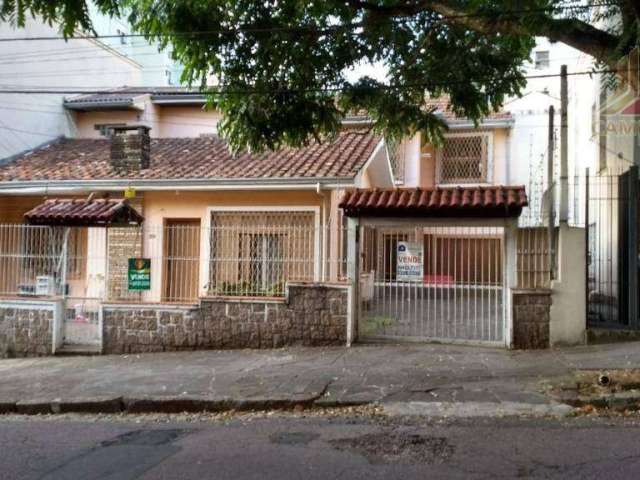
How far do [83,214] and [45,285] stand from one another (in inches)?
62.4

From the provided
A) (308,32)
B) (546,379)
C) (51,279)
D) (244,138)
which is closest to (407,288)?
(546,379)

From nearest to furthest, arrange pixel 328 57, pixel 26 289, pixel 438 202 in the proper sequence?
pixel 328 57, pixel 438 202, pixel 26 289

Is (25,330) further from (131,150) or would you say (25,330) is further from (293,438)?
(293,438)

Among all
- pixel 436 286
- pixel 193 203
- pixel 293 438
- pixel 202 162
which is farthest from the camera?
pixel 202 162

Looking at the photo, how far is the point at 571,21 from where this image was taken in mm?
6930

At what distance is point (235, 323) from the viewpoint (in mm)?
10398

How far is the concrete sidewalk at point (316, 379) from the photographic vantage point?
710 cm

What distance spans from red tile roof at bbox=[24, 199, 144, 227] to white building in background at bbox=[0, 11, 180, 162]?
18.0ft

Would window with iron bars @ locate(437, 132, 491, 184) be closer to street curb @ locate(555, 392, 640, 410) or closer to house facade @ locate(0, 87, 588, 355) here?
house facade @ locate(0, 87, 588, 355)

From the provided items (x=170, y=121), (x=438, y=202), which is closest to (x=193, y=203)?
(x=438, y=202)

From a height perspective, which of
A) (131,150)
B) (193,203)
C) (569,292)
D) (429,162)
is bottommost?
(569,292)

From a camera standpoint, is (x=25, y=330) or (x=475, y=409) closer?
(x=475, y=409)

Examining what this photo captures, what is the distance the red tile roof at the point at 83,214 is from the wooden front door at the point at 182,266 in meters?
0.83

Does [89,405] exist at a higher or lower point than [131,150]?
lower
